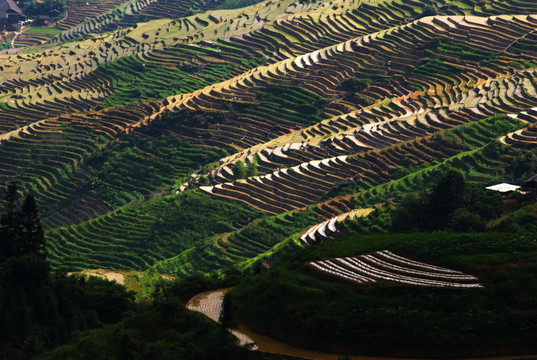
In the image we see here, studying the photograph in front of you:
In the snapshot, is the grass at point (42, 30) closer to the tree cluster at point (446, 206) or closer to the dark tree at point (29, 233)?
the dark tree at point (29, 233)

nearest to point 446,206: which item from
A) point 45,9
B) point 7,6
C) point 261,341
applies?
point 261,341

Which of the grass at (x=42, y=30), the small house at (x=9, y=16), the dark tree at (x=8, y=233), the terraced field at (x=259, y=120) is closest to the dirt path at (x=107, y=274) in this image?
the terraced field at (x=259, y=120)

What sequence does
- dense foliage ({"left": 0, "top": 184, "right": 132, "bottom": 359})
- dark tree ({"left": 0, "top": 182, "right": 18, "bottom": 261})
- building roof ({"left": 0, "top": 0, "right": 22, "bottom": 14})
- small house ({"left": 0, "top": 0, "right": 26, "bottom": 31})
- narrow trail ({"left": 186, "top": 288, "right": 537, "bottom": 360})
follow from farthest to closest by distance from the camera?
building roof ({"left": 0, "top": 0, "right": 22, "bottom": 14}) < small house ({"left": 0, "top": 0, "right": 26, "bottom": 31}) < dark tree ({"left": 0, "top": 182, "right": 18, "bottom": 261}) < dense foliage ({"left": 0, "top": 184, "right": 132, "bottom": 359}) < narrow trail ({"left": 186, "top": 288, "right": 537, "bottom": 360})

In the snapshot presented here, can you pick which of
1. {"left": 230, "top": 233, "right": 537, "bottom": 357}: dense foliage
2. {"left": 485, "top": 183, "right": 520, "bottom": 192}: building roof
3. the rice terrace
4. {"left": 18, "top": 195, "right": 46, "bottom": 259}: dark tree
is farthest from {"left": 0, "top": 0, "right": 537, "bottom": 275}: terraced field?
{"left": 230, "top": 233, "right": 537, "bottom": 357}: dense foliage

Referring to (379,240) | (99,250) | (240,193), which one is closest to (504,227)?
(379,240)

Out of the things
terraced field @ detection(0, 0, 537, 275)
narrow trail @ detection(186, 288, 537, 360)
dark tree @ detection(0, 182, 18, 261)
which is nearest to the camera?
narrow trail @ detection(186, 288, 537, 360)

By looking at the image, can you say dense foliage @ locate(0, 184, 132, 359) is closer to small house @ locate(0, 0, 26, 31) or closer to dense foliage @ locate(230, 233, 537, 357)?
dense foliage @ locate(230, 233, 537, 357)

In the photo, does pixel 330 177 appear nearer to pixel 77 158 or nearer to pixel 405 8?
pixel 77 158

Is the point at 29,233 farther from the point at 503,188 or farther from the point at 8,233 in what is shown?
the point at 503,188
